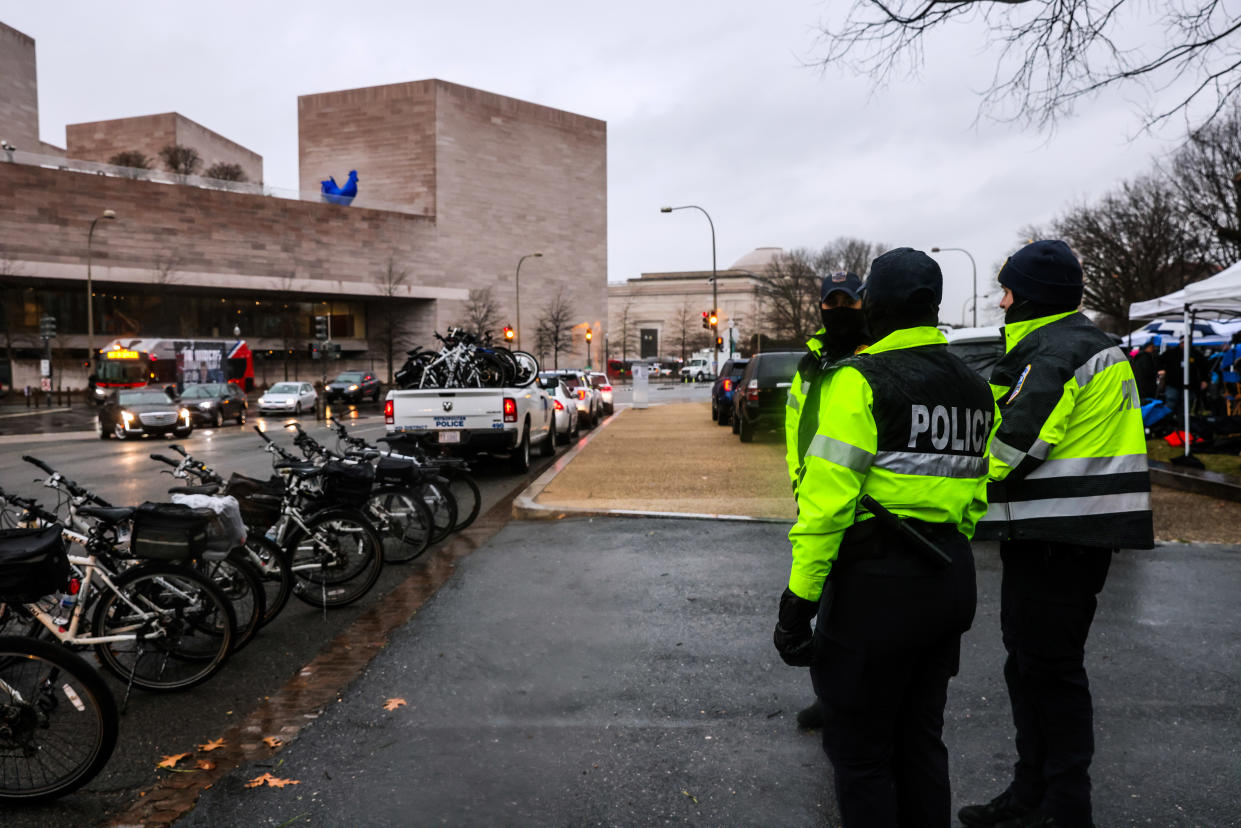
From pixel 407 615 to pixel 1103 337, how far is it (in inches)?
174

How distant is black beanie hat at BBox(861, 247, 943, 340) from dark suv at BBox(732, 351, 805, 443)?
14.6m

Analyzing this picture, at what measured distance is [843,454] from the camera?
7.86 ft

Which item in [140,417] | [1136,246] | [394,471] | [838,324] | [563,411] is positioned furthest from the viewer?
[1136,246]

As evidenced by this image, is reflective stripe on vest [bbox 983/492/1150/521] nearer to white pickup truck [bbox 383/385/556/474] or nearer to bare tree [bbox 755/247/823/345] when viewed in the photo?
white pickup truck [bbox 383/385/556/474]

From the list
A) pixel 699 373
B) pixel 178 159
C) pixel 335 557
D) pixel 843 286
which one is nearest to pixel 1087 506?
pixel 843 286

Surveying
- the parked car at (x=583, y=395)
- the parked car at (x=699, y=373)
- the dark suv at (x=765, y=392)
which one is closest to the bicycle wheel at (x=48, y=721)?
the dark suv at (x=765, y=392)

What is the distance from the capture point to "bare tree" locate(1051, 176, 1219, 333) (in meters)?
42.7

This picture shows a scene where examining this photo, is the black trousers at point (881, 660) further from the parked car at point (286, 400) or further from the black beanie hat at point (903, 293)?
the parked car at point (286, 400)

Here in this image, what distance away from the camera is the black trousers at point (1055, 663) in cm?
297

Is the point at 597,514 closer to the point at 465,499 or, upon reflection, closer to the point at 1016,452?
the point at 465,499

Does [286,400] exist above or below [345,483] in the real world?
below

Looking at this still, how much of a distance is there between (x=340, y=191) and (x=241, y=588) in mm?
79157

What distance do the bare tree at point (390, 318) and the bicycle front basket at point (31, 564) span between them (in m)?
68.7

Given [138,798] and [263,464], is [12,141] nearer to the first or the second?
[263,464]
